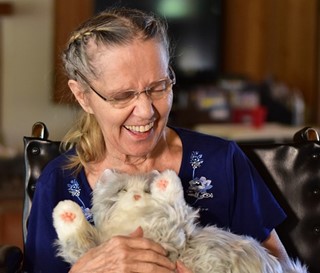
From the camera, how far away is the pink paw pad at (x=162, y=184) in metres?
1.38

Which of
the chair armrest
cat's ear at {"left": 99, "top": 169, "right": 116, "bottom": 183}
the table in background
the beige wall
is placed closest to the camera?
cat's ear at {"left": 99, "top": 169, "right": 116, "bottom": 183}

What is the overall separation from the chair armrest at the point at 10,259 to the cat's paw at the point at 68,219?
26 centimetres

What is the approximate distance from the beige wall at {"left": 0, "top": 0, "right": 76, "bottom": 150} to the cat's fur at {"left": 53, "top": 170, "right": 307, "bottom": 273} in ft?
13.4

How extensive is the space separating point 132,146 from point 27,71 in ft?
13.6

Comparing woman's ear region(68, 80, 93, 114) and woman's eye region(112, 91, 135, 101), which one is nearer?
woman's eye region(112, 91, 135, 101)

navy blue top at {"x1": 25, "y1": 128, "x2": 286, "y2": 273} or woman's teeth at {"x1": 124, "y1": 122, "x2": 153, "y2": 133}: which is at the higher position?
woman's teeth at {"x1": 124, "y1": 122, "x2": 153, "y2": 133}

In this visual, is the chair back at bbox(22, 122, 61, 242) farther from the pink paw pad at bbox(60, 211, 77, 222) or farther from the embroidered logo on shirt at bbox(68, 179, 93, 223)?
the pink paw pad at bbox(60, 211, 77, 222)

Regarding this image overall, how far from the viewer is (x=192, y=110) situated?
4.62 metres

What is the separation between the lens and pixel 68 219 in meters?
1.38

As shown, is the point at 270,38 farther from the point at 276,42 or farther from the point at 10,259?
the point at 10,259

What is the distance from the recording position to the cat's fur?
53.1 inches

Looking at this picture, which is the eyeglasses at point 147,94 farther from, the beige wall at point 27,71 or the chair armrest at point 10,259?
the beige wall at point 27,71

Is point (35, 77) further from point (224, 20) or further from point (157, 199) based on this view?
point (157, 199)

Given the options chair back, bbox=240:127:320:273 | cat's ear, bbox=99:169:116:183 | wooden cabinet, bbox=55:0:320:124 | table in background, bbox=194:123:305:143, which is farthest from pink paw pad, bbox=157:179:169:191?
wooden cabinet, bbox=55:0:320:124
